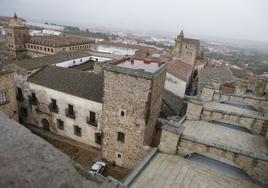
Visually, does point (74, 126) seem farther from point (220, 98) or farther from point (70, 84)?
point (220, 98)

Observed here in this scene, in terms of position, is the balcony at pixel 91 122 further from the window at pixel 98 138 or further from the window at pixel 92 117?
the window at pixel 98 138

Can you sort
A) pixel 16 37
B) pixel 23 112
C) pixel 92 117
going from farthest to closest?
1. pixel 16 37
2. pixel 23 112
3. pixel 92 117

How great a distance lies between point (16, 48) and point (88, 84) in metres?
45.9

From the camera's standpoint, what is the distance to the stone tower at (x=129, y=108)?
1368 cm

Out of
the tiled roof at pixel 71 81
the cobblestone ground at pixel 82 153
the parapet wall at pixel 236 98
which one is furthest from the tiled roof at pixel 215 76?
the cobblestone ground at pixel 82 153

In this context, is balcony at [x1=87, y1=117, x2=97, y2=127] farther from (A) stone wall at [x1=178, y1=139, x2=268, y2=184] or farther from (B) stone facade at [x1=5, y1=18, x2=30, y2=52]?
(B) stone facade at [x1=5, y1=18, x2=30, y2=52]

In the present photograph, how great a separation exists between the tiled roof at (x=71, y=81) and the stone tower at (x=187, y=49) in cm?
2131

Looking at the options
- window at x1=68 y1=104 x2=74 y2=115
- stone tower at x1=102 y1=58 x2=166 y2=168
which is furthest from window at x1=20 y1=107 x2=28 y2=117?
stone tower at x1=102 y1=58 x2=166 y2=168

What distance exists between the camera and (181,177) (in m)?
8.62

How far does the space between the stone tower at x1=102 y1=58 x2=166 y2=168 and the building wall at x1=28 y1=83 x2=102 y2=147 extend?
203 centimetres

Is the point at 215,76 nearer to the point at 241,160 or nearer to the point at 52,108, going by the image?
the point at 241,160

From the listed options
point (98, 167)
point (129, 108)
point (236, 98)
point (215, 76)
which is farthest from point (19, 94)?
point (215, 76)

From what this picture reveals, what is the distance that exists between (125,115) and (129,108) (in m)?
0.71

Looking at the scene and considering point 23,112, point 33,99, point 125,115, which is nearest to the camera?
point 125,115
